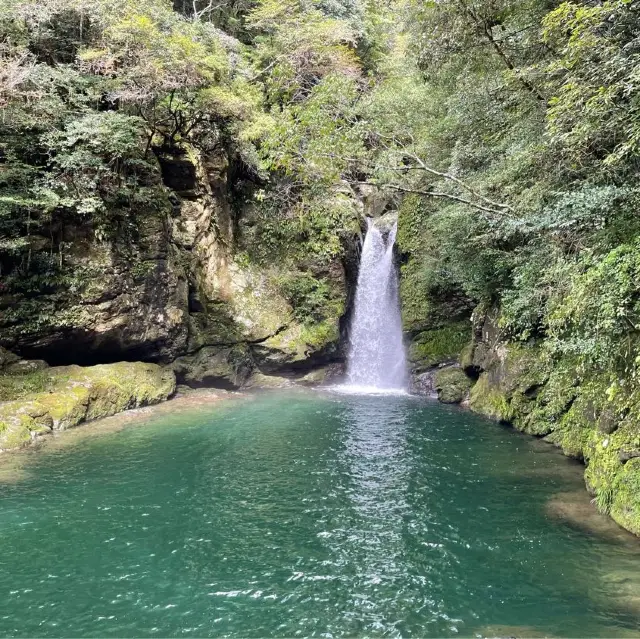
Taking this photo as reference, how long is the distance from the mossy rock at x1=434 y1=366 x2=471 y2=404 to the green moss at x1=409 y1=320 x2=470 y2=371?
4.16 feet

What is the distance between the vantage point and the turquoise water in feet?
18.8

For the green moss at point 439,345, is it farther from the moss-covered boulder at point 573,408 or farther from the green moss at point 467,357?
the moss-covered boulder at point 573,408

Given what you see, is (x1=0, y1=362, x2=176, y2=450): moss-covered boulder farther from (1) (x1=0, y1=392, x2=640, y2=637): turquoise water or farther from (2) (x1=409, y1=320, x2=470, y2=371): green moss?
(2) (x1=409, y1=320, x2=470, y2=371): green moss

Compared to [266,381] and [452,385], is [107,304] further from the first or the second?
[452,385]

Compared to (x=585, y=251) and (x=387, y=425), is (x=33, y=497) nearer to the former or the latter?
(x=387, y=425)

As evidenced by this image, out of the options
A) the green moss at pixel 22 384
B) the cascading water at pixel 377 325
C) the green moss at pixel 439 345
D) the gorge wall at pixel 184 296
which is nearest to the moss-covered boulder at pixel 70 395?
the green moss at pixel 22 384

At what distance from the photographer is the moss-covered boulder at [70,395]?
12688 millimetres

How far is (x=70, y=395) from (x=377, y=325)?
44.1 ft

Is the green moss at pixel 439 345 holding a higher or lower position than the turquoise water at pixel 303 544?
higher

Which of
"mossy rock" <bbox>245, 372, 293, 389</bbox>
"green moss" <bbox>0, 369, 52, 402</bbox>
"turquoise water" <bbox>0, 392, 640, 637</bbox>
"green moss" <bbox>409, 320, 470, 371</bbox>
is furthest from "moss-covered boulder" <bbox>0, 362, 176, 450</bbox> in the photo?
"green moss" <bbox>409, 320, 470, 371</bbox>

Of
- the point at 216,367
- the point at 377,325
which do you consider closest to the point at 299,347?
the point at 216,367

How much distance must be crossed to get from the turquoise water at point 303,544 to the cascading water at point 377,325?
9.58 m

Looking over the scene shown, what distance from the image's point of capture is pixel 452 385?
Answer: 1802 cm

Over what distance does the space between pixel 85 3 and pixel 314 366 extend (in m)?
15.7
